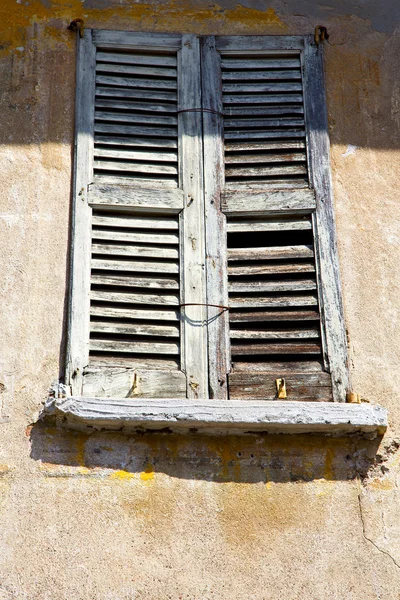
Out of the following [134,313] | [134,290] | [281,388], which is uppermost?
[134,290]

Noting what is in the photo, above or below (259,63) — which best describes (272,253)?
below

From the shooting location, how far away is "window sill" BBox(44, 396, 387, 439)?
12.5 feet

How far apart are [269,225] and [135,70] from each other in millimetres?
1095

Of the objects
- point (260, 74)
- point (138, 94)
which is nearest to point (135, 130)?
point (138, 94)

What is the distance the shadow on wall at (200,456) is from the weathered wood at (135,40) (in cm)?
202

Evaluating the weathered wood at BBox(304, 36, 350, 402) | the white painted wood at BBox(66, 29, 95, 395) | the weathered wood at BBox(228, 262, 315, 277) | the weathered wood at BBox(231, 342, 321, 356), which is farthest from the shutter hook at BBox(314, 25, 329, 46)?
the weathered wood at BBox(231, 342, 321, 356)

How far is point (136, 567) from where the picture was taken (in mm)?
3652

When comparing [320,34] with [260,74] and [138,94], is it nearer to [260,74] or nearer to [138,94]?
[260,74]

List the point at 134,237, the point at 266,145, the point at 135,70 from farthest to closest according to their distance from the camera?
the point at 135,70, the point at 266,145, the point at 134,237

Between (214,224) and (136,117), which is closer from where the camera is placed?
(214,224)

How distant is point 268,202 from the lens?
14.3ft

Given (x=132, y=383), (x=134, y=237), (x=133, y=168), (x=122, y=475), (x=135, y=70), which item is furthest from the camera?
(x=135, y=70)

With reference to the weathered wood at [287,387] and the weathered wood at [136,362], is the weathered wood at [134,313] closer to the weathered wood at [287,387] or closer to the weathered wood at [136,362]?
the weathered wood at [136,362]

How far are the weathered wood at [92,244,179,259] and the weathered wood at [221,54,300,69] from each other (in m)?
1.10
